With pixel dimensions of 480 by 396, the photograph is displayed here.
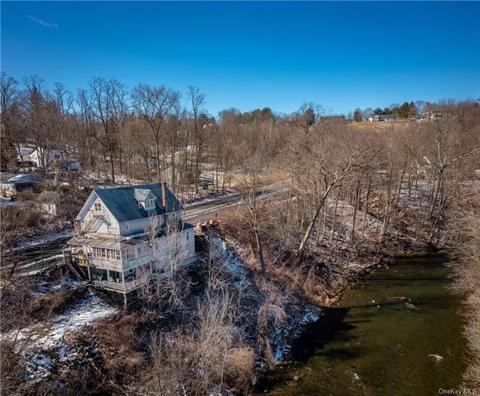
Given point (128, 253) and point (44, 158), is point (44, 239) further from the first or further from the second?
point (44, 158)

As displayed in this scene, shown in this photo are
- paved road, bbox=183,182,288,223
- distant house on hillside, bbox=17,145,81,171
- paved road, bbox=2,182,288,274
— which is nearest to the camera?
paved road, bbox=2,182,288,274

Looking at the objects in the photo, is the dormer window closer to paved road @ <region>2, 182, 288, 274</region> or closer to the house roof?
the house roof

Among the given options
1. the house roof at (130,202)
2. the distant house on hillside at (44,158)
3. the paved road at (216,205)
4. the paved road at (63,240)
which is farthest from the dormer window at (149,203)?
the distant house on hillside at (44,158)

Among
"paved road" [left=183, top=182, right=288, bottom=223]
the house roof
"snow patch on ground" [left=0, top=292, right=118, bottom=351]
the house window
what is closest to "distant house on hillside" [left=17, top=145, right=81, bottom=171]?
"paved road" [left=183, top=182, right=288, bottom=223]

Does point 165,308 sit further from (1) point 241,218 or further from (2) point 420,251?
(2) point 420,251

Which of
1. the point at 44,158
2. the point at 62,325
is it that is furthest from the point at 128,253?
the point at 44,158

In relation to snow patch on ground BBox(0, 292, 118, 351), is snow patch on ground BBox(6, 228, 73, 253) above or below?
above

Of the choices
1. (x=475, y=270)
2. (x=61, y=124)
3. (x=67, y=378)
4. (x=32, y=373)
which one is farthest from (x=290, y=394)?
(x=61, y=124)
